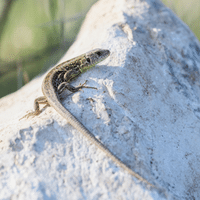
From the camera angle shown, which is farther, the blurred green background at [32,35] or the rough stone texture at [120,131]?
the blurred green background at [32,35]

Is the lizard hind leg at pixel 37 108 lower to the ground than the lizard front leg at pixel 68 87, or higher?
lower

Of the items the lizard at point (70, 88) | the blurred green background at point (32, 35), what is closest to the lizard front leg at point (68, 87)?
the lizard at point (70, 88)

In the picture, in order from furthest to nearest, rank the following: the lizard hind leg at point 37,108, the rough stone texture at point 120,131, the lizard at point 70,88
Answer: the lizard hind leg at point 37,108 → the lizard at point 70,88 → the rough stone texture at point 120,131

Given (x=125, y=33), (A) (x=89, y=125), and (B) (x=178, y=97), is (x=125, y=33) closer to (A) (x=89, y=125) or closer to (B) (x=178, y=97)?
(B) (x=178, y=97)

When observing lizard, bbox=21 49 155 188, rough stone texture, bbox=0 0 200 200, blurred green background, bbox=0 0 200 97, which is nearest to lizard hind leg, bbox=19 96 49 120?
lizard, bbox=21 49 155 188

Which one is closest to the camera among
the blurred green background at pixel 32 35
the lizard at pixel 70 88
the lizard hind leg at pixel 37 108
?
the lizard at pixel 70 88

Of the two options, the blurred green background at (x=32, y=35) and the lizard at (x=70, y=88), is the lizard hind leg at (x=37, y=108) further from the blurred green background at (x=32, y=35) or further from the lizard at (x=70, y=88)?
the blurred green background at (x=32, y=35)

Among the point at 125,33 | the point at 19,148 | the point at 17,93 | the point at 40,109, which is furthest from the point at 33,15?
the point at 19,148
